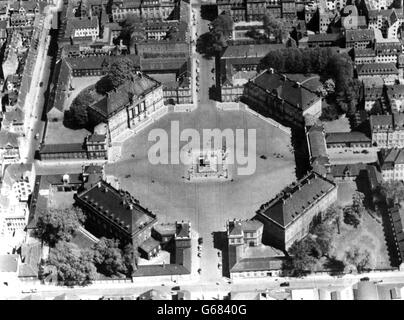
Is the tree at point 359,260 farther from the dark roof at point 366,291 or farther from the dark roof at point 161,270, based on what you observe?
the dark roof at point 161,270

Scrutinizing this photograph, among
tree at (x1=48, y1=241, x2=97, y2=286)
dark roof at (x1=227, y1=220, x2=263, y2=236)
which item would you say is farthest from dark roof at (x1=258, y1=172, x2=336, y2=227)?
tree at (x1=48, y1=241, x2=97, y2=286)

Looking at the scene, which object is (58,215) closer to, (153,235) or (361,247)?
(153,235)

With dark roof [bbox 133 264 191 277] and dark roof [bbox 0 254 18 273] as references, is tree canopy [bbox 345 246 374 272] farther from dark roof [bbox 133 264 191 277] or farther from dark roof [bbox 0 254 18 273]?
dark roof [bbox 0 254 18 273]

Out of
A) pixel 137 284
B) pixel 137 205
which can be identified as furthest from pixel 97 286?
pixel 137 205

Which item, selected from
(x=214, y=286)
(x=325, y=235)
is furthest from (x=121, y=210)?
(x=325, y=235)

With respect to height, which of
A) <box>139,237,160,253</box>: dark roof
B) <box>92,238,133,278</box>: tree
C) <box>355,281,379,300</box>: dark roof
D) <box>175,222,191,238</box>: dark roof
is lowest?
<box>355,281,379,300</box>: dark roof
